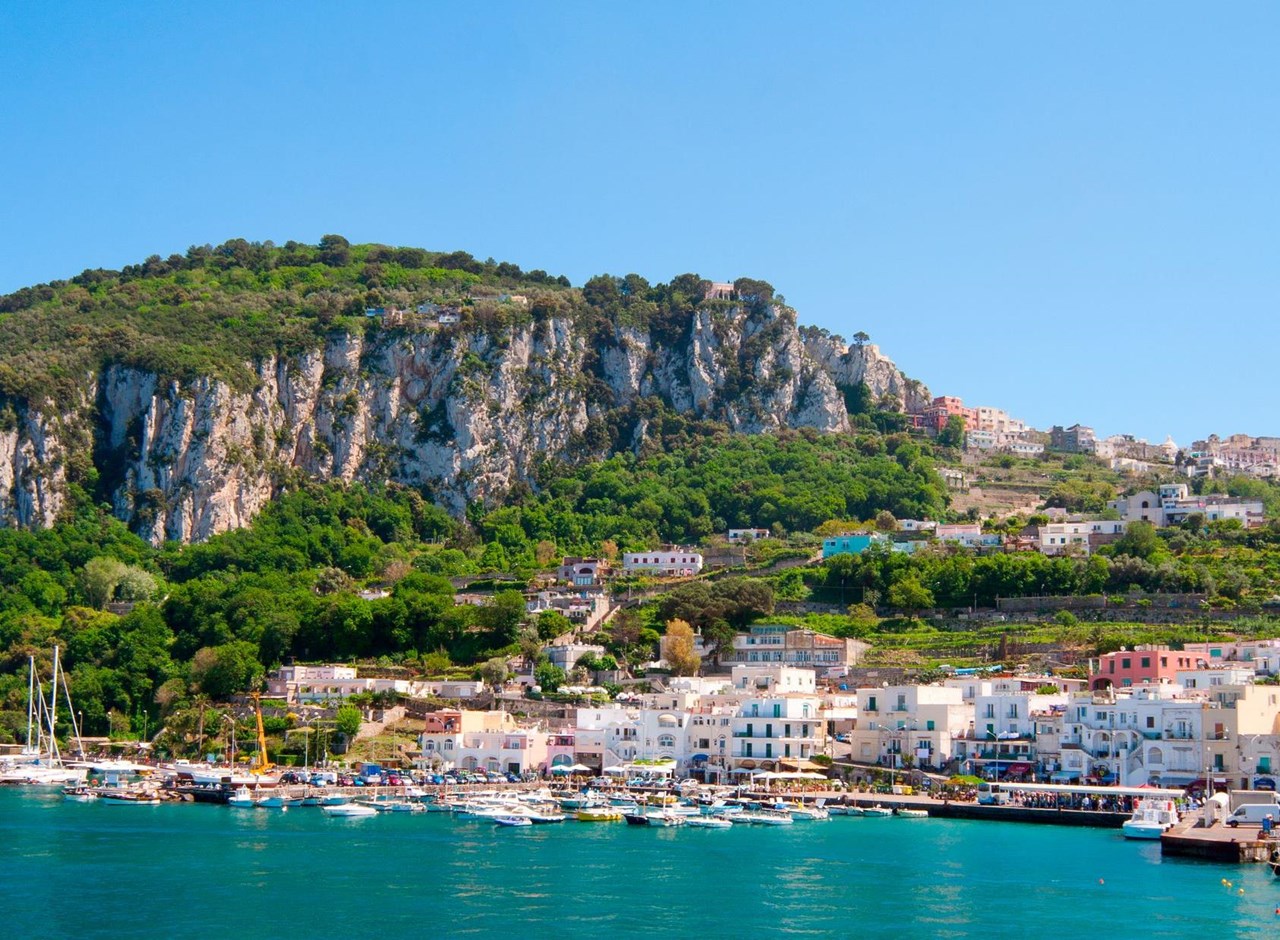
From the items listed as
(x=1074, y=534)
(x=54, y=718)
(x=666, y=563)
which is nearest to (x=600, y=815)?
(x=54, y=718)

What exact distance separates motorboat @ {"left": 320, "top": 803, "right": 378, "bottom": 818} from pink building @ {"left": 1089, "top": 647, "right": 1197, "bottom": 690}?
32.6 metres

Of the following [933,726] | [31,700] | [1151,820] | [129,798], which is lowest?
[129,798]

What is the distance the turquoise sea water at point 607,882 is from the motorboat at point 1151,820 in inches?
28.2

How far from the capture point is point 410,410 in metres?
144

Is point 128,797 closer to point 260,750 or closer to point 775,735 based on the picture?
point 260,750

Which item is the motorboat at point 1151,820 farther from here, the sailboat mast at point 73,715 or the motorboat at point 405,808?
the sailboat mast at point 73,715

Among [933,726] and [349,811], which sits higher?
[933,726]

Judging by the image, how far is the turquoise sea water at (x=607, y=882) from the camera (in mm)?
46625

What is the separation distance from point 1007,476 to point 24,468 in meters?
76.8

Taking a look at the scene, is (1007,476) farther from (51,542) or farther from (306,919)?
(306,919)

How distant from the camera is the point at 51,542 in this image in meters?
125

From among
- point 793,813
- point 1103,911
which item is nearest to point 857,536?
point 793,813

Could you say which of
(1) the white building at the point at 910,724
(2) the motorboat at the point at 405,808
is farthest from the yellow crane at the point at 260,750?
(1) the white building at the point at 910,724

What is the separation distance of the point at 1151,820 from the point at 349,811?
98.6 feet
